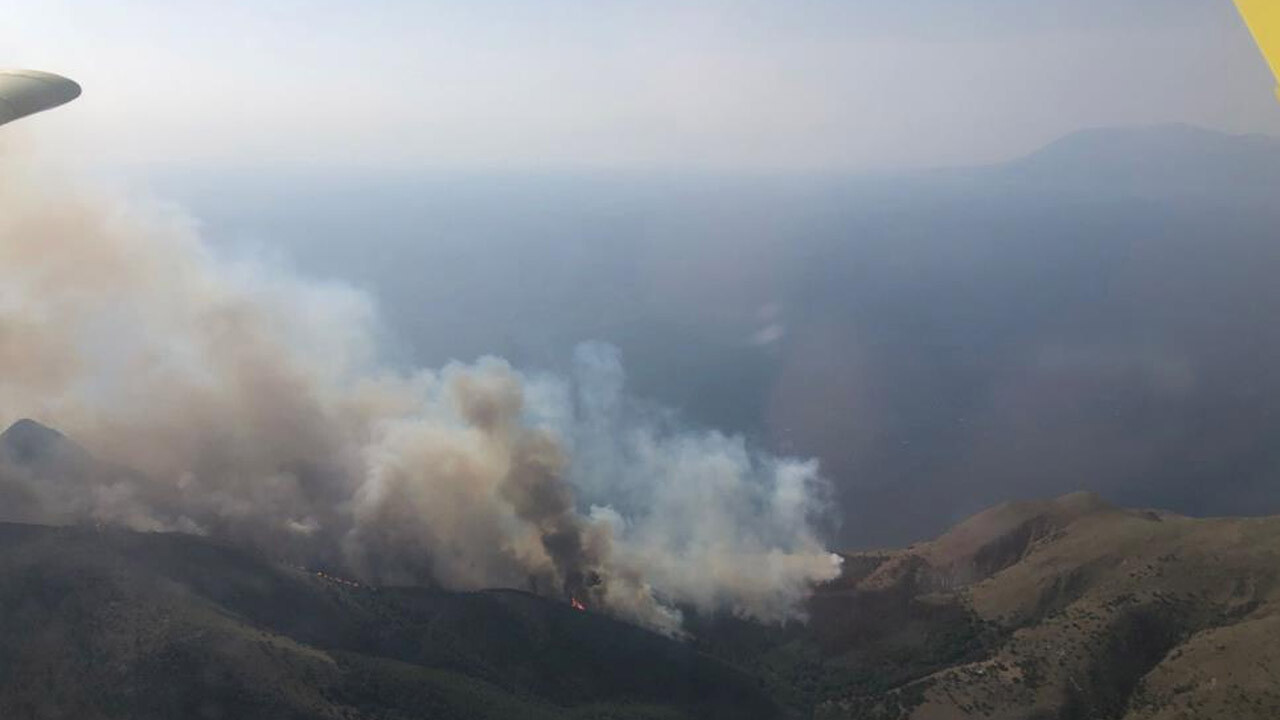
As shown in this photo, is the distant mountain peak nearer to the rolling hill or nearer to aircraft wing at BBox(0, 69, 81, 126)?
the rolling hill

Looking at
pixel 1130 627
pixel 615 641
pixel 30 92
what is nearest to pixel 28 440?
pixel 615 641

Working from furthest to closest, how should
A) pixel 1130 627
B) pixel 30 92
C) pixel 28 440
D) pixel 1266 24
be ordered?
1. pixel 28 440
2. pixel 1130 627
3. pixel 30 92
4. pixel 1266 24

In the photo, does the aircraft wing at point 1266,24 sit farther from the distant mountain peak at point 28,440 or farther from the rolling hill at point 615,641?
the distant mountain peak at point 28,440

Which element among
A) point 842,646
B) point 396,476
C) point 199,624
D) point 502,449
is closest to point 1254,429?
point 842,646

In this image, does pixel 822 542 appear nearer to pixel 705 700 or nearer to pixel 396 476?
pixel 705 700

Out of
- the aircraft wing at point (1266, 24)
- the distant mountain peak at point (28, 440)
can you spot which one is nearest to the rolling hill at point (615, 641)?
the distant mountain peak at point (28, 440)

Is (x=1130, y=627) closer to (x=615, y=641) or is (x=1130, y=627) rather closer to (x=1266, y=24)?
(x=615, y=641)

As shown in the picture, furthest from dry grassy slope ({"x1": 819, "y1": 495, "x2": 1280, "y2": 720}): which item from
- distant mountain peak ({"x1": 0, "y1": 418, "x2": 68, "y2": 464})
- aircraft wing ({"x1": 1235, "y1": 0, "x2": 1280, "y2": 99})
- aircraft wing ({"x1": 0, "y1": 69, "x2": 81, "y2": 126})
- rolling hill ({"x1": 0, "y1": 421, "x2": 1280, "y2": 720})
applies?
distant mountain peak ({"x1": 0, "y1": 418, "x2": 68, "y2": 464})

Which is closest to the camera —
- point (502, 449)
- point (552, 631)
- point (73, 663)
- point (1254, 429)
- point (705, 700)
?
point (73, 663)
